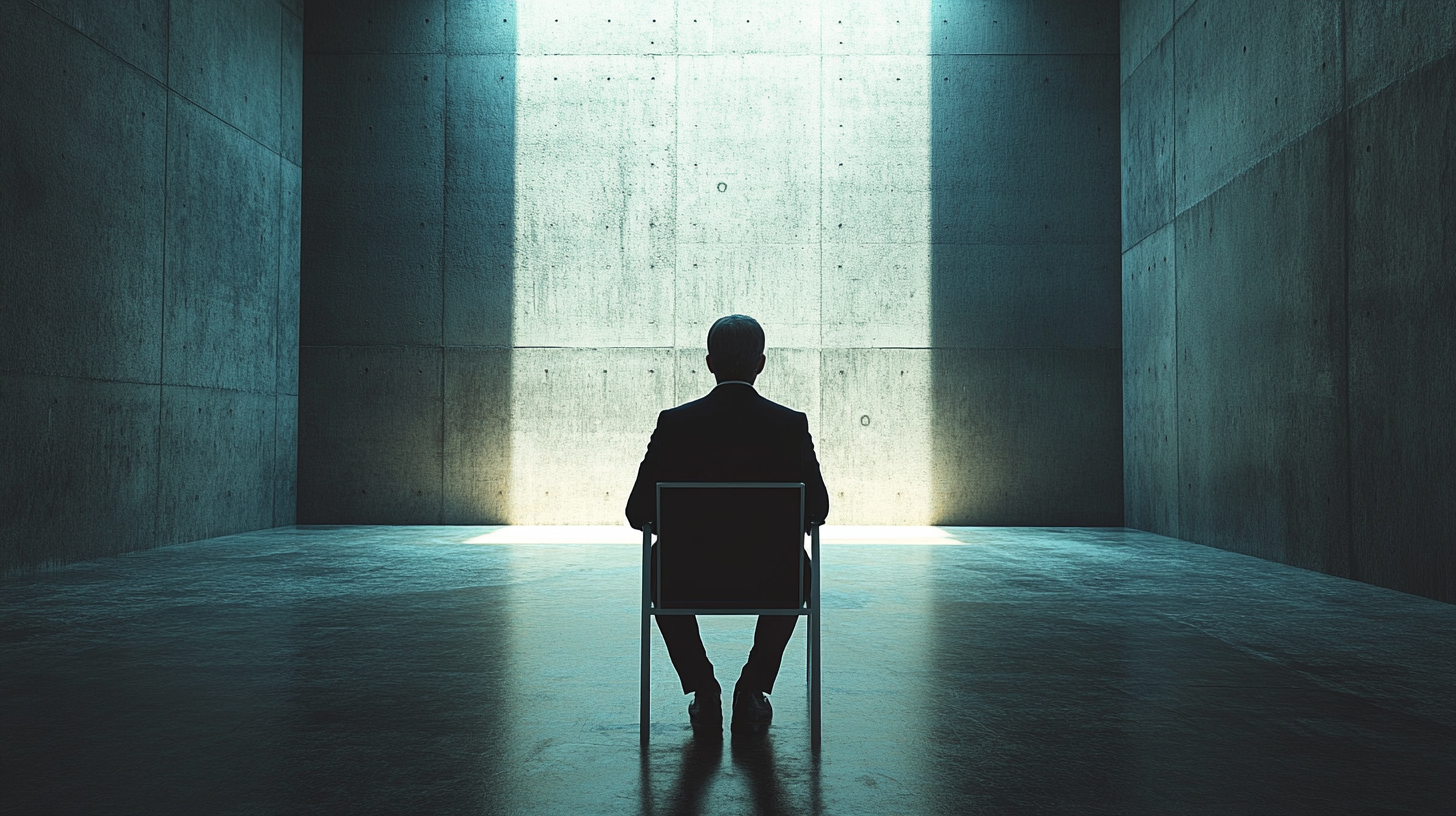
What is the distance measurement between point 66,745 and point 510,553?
4.96 metres

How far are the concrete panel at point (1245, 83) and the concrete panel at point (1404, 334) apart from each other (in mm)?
656

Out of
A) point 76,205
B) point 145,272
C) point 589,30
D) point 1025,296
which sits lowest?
point 145,272

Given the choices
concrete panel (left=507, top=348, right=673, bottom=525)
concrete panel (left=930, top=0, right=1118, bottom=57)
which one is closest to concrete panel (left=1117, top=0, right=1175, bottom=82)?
concrete panel (left=930, top=0, right=1118, bottom=57)

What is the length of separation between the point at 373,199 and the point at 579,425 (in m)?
2.87

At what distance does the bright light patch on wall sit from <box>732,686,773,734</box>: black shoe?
23.2ft

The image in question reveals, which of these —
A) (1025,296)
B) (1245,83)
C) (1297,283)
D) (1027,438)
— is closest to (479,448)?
(1027,438)

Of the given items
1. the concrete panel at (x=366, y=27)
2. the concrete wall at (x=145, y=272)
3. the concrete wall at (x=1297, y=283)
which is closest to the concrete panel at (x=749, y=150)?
the concrete panel at (x=366, y=27)

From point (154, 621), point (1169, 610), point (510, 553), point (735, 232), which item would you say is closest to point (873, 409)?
point (735, 232)

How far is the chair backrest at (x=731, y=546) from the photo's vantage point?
2783 mm

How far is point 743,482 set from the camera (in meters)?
2.82

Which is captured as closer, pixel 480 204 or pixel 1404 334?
pixel 1404 334

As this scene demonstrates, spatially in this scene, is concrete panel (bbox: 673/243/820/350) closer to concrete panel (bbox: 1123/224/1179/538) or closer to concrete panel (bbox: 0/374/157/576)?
concrete panel (bbox: 1123/224/1179/538)

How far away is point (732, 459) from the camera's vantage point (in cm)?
298

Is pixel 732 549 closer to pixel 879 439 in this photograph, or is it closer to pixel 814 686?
pixel 814 686
